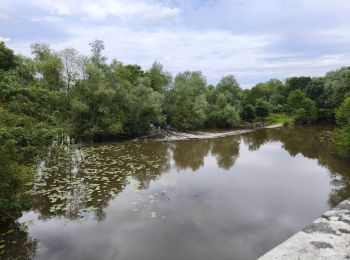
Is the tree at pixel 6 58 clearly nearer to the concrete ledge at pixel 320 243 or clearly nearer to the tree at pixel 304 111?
the concrete ledge at pixel 320 243

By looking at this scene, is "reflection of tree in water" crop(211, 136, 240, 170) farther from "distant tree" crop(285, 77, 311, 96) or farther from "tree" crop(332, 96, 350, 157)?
"distant tree" crop(285, 77, 311, 96)

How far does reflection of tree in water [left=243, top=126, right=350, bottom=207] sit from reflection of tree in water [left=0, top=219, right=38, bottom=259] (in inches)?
355

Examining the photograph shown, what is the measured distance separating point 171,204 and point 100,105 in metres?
14.1

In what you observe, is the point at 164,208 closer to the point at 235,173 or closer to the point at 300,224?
the point at 300,224

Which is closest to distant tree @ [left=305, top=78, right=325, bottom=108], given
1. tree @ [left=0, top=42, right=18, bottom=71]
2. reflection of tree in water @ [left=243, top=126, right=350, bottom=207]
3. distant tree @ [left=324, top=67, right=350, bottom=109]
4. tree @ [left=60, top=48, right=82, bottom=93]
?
distant tree @ [left=324, top=67, right=350, bottom=109]

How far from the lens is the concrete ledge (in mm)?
5961

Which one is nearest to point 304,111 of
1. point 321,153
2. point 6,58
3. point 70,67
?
point 321,153

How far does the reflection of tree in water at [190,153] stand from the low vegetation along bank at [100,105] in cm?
430

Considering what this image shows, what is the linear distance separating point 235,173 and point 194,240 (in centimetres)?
712

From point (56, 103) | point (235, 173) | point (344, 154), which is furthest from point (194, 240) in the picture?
point (56, 103)

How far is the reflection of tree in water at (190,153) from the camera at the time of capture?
15.9m

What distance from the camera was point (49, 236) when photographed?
7.66m

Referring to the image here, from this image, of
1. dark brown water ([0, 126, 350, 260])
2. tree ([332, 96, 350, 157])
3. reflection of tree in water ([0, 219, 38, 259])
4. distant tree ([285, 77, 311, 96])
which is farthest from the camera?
distant tree ([285, 77, 311, 96])

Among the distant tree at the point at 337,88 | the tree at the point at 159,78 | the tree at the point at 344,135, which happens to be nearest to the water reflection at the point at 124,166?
the tree at the point at 344,135
